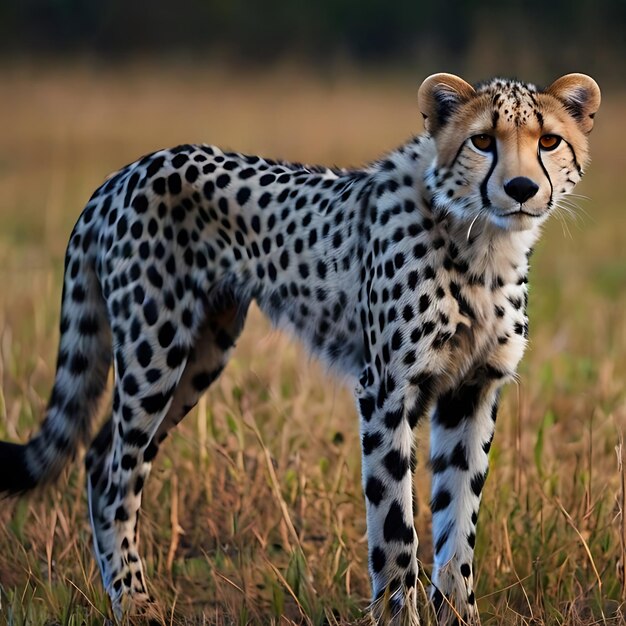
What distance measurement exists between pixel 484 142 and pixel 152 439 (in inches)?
52.7

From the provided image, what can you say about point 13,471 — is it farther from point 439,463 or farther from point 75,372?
point 439,463

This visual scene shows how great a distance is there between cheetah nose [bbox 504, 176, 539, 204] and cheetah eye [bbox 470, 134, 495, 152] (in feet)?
0.41

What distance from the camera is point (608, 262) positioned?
325 inches

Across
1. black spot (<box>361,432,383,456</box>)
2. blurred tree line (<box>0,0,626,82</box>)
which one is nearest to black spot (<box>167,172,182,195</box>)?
black spot (<box>361,432,383,456</box>)

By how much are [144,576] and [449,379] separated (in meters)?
1.07

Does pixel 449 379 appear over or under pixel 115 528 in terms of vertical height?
over

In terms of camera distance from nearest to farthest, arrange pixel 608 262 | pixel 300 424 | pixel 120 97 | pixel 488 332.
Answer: pixel 488 332
pixel 300 424
pixel 608 262
pixel 120 97

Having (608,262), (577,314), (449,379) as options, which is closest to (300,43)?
(608,262)

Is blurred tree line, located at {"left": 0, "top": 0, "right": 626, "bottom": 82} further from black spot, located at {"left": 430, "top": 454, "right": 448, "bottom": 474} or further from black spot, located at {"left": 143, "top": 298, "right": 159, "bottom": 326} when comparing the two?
black spot, located at {"left": 430, "top": 454, "right": 448, "bottom": 474}

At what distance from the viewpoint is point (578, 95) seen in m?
3.22

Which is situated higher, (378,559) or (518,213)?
(518,213)

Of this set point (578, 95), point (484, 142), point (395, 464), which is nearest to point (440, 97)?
point (484, 142)

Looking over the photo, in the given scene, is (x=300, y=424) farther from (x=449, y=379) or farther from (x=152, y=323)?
(x=449, y=379)

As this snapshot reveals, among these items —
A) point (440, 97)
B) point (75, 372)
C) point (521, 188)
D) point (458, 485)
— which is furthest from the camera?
point (75, 372)
